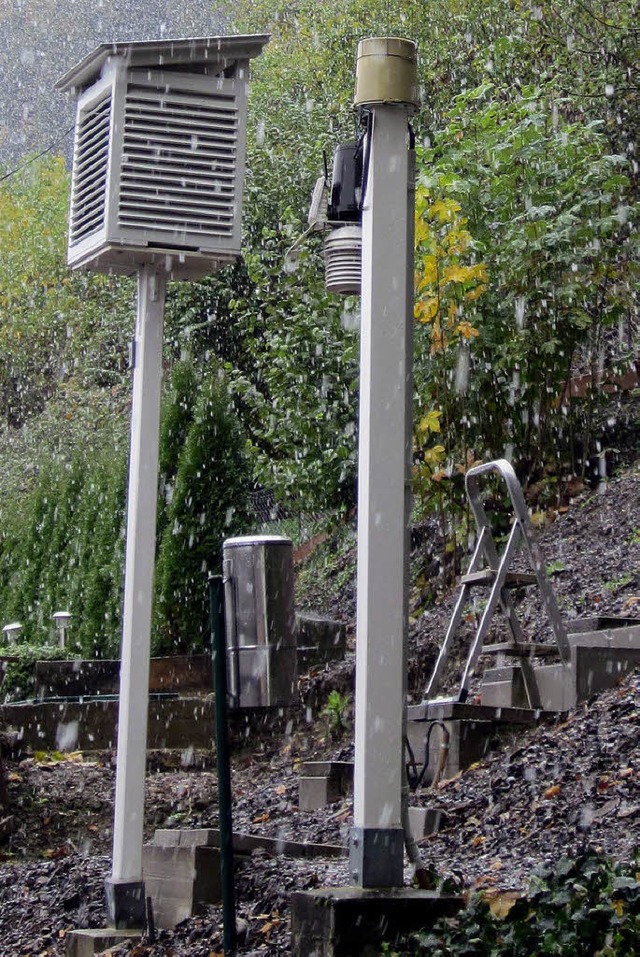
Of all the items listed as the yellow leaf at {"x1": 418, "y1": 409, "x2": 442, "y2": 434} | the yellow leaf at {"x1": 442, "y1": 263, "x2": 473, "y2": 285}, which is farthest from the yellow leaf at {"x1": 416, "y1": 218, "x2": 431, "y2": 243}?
the yellow leaf at {"x1": 418, "y1": 409, "x2": 442, "y2": 434}

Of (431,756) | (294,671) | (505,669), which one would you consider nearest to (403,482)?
(294,671)

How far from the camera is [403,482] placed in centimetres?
374

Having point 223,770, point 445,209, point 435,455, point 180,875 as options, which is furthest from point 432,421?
point 223,770

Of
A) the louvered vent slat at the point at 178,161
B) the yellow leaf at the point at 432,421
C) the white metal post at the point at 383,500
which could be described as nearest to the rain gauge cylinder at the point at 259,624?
the white metal post at the point at 383,500

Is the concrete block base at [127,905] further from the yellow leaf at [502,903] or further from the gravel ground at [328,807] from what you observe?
the yellow leaf at [502,903]

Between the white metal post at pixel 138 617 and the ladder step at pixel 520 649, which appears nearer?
the white metal post at pixel 138 617

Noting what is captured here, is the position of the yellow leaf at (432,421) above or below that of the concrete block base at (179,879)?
above

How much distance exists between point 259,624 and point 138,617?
0.86 meters

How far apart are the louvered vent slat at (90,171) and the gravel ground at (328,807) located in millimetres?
2514

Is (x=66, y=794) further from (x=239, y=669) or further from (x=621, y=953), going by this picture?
(x=621, y=953)

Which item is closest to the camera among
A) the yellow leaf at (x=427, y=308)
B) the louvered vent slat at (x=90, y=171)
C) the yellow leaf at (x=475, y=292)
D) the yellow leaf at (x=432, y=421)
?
the louvered vent slat at (x=90, y=171)

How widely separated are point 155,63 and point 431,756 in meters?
3.38

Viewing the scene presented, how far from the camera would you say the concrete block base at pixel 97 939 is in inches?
178

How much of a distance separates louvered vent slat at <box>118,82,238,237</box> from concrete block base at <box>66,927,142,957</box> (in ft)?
8.41
